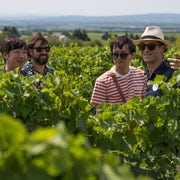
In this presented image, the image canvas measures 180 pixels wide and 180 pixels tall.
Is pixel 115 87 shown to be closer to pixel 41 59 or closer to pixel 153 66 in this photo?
pixel 153 66

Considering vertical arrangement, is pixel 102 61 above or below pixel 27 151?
below

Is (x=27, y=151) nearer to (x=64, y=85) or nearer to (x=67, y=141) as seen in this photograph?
(x=67, y=141)

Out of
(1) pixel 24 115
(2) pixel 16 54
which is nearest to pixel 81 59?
(2) pixel 16 54

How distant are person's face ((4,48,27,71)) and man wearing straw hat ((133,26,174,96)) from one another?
1.19m

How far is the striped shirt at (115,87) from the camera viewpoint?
4594mm

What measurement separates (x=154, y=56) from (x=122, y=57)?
311 millimetres

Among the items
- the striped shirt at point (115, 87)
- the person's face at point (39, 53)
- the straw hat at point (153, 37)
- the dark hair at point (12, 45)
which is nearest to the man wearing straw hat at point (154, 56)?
the straw hat at point (153, 37)

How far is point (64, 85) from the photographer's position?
389 centimetres

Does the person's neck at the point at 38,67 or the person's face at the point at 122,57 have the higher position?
the person's face at the point at 122,57

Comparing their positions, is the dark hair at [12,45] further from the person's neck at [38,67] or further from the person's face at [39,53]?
the person's neck at [38,67]

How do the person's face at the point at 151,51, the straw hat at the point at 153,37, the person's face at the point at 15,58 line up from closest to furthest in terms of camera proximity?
the person's face at the point at 151,51 < the straw hat at the point at 153,37 < the person's face at the point at 15,58

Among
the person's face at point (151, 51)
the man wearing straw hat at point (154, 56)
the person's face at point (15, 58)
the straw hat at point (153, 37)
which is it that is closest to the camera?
the man wearing straw hat at point (154, 56)

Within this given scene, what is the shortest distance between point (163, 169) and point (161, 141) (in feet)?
0.69

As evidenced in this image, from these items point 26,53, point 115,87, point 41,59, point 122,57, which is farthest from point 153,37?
point 26,53
